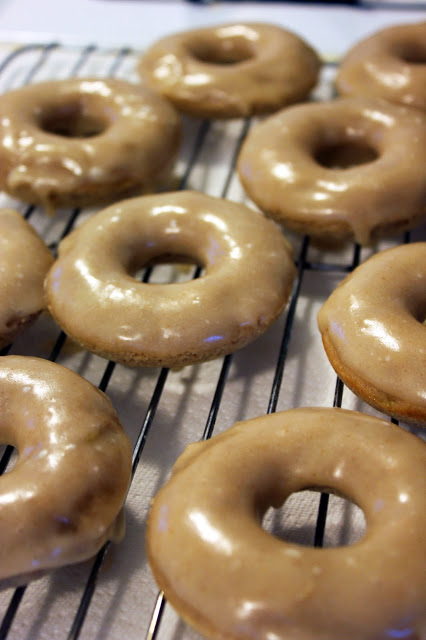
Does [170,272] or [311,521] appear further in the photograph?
[170,272]

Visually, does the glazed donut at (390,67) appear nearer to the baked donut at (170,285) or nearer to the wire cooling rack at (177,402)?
the wire cooling rack at (177,402)

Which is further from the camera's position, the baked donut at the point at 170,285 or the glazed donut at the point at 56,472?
the baked donut at the point at 170,285

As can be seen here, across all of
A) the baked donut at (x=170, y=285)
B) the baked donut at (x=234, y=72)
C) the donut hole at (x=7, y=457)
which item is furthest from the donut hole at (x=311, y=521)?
the baked donut at (x=234, y=72)

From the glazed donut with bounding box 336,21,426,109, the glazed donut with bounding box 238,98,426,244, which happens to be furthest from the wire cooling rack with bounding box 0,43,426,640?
the glazed donut with bounding box 336,21,426,109

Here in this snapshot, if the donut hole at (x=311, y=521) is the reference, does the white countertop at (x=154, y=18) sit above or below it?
above

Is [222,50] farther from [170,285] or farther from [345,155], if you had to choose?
[170,285]

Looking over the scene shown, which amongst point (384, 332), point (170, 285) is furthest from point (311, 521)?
point (170, 285)
